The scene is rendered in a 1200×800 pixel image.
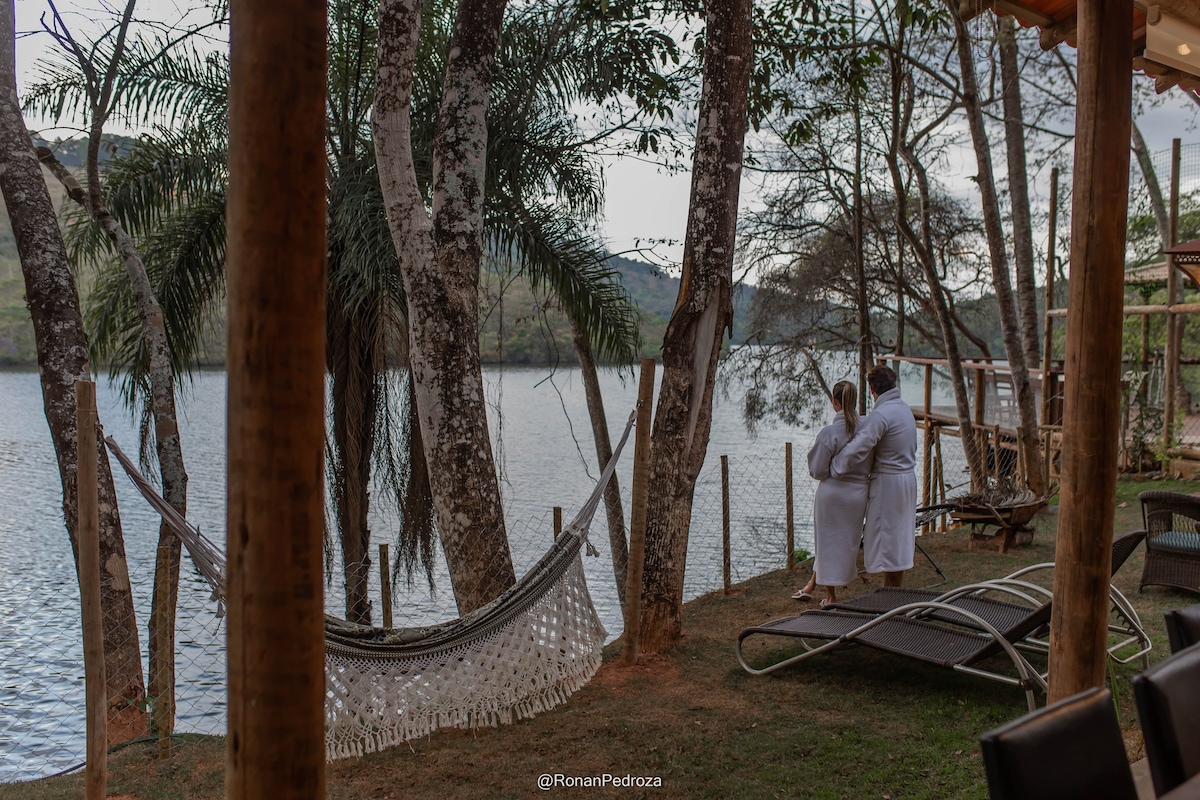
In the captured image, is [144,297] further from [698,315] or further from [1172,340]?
[1172,340]

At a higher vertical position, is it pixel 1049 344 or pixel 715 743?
pixel 1049 344

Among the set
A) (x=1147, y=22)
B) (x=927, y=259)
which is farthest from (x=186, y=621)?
(x=1147, y=22)

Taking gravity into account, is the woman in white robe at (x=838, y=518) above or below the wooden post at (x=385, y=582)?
above

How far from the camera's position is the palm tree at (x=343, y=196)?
7.13 m

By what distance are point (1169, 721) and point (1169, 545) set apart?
3.96 meters

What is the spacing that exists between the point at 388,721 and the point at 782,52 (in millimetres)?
6200

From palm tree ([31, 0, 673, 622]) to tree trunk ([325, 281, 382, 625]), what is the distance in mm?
14

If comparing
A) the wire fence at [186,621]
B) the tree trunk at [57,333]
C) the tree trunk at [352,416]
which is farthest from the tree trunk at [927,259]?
the tree trunk at [57,333]

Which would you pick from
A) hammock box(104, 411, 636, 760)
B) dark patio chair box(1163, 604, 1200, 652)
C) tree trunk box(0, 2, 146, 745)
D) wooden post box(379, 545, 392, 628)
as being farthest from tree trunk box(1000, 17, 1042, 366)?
tree trunk box(0, 2, 146, 745)

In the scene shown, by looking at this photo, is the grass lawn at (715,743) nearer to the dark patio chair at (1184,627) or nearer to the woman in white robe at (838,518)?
the woman in white robe at (838,518)

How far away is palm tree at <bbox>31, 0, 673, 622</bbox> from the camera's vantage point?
23.4 feet

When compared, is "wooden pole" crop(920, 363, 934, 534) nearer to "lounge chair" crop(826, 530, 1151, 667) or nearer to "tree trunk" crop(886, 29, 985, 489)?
"tree trunk" crop(886, 29, 985, 489)

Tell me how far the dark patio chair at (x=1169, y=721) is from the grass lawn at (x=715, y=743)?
1.15m

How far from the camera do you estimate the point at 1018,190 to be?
1058 centimetres
